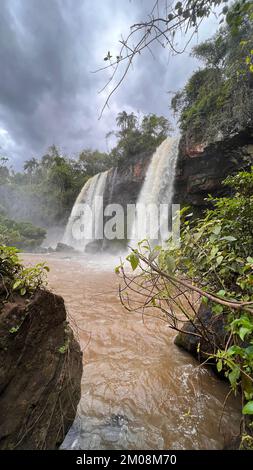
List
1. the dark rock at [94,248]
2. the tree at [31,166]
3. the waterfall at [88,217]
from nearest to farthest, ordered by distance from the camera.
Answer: the dark rock at [94,248]
the waterfall at [88,217]
the tree at [31,166]

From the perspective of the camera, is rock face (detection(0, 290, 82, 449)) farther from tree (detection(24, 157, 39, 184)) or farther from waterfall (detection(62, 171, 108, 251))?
tree (detection(24, 157, 39, 184))

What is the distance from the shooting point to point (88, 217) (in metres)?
22.0

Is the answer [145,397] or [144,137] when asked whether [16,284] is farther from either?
[144,137]

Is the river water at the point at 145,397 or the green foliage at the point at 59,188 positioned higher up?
the green foliage at the point at 59,188

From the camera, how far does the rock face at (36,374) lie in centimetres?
124

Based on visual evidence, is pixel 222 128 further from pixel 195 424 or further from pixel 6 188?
pixel 6 188

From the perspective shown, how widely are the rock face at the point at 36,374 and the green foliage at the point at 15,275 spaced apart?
0.07 metres

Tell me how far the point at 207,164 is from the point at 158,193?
3.58 meters

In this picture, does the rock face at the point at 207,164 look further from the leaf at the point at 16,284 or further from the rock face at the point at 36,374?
the leaf at the point at 16,284

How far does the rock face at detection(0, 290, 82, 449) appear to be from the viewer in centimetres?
124

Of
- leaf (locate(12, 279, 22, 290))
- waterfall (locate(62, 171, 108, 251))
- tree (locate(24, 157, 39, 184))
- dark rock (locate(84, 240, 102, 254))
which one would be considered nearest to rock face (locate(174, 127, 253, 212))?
dark rock (locate(84, 240, 102, 254))

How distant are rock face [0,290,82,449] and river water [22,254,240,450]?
0.69 ft

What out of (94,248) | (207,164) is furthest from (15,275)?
(94,248)

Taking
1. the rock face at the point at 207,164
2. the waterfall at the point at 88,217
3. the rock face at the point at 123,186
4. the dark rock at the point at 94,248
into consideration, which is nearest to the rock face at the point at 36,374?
the rock face at the point at 207,164
